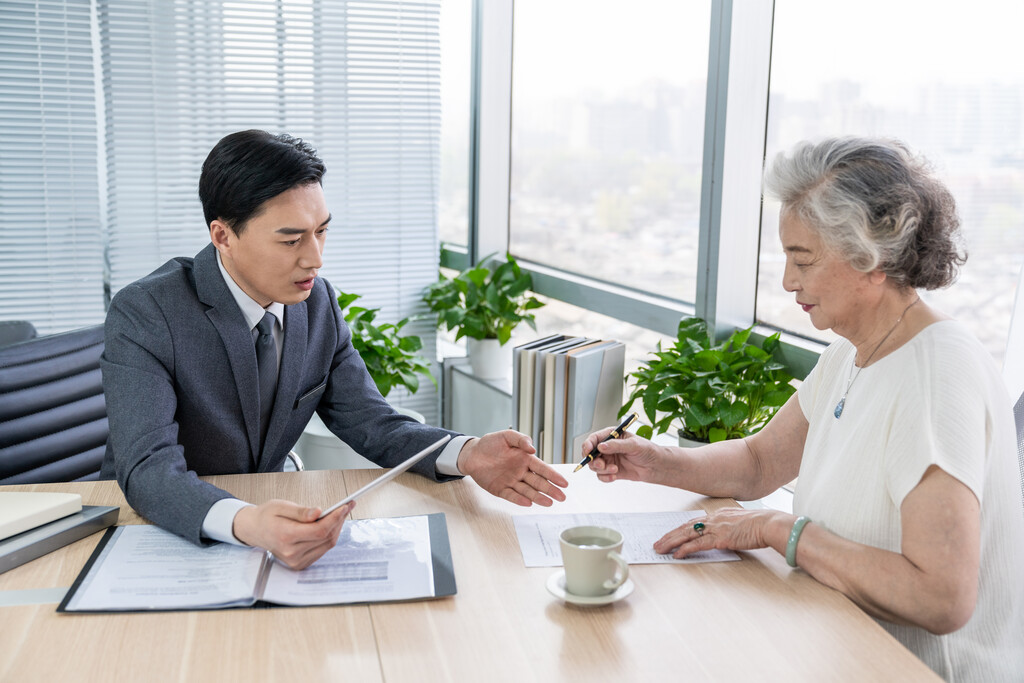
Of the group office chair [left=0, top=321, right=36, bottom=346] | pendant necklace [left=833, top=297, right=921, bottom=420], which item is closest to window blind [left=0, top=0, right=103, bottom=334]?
office chair [left=0, top=321, right=36, bottom=346]

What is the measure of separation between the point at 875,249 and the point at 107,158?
2.89 meters

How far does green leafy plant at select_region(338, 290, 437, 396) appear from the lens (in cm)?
344

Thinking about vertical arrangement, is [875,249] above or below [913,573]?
above

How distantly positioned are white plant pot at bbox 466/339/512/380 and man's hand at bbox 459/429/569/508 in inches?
80.4

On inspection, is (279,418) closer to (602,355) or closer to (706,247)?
(602,355)

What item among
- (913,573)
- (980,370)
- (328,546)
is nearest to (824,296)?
(980,370)

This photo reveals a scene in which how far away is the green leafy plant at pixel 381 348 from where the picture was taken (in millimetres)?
3436

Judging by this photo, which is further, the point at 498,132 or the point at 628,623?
the point at 498,132

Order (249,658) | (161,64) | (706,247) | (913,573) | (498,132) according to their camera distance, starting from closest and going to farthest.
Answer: (249,658) < (913,573) < (706,247) < (161,64) < (498,132)

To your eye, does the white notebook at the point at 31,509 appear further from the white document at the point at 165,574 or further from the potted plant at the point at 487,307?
the potted plant at the point at 487,307

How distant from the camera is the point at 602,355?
270 cm

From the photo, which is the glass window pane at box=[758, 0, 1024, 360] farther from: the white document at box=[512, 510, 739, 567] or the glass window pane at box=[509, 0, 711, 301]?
the white document at box=[512, 510, 739, 567]

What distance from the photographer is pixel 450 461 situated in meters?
1.68

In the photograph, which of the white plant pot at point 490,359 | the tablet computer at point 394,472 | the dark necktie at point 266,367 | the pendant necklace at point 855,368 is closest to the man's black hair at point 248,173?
the dark necktie at point 266,367
